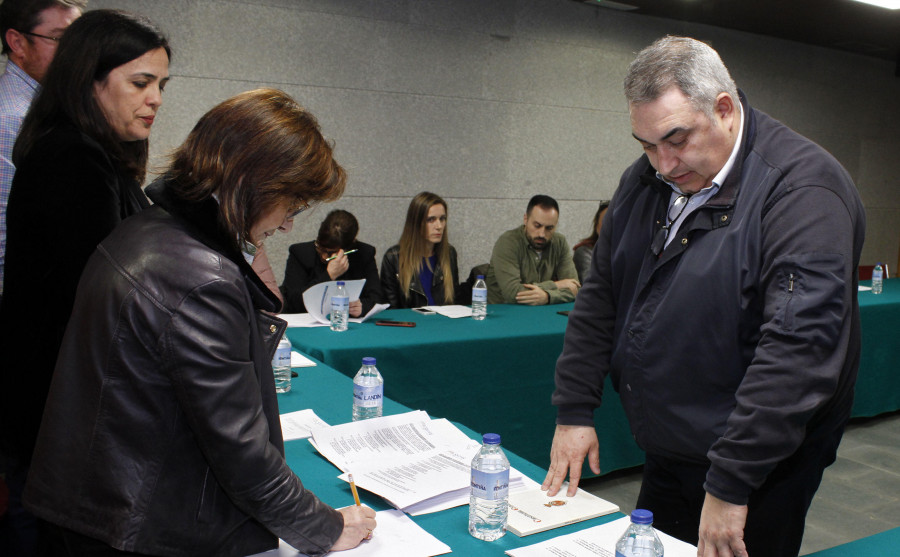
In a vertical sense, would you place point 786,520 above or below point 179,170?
below

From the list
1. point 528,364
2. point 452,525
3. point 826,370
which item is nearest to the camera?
point 826,370

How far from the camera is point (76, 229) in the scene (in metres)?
1.34

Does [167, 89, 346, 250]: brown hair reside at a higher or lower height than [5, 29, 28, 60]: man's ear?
lower

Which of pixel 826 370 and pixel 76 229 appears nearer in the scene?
pixel 826 370

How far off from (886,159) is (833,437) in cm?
767

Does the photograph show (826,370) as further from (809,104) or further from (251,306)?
(809,104)

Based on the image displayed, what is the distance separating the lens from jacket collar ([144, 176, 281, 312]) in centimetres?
104

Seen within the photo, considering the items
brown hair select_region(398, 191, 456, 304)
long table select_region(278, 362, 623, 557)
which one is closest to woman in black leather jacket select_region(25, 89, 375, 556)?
long table select_region(278, 362, 623, 557)

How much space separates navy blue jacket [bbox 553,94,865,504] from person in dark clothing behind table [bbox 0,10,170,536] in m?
0.99

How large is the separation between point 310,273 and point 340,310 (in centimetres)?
96

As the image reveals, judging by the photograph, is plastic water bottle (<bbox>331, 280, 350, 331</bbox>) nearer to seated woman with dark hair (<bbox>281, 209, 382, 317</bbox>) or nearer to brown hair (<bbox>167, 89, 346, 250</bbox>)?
seated woman with dark hair (<bbox>281, 209, 382, 317</bbox>)

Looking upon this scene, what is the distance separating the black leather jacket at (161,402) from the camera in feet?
3.22

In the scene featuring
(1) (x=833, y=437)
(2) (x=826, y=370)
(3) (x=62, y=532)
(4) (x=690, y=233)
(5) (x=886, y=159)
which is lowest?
(3) (x=62, y=532)

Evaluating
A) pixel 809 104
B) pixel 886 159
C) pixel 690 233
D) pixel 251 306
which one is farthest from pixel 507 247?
pixel 886 159
